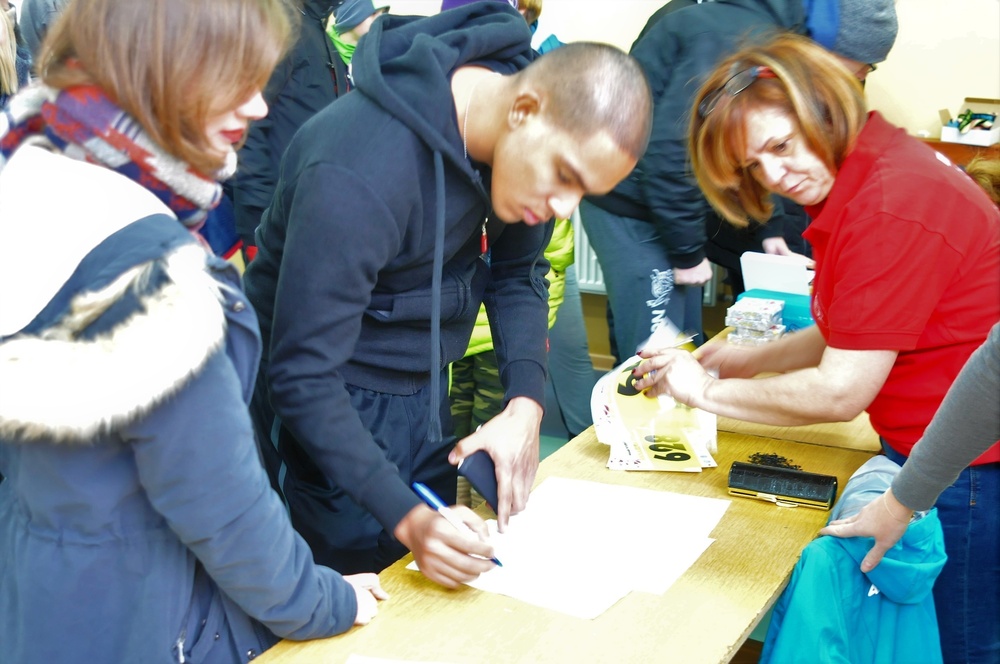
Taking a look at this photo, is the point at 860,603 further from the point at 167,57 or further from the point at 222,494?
the point at 167,57

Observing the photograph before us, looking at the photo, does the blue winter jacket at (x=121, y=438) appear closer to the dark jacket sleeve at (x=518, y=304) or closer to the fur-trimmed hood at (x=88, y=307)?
the fur-trimmed hood at (x=88, y=307)

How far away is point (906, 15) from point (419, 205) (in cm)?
321

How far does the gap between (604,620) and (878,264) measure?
2.24ft

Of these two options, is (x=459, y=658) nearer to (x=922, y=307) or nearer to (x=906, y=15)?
(x=922, y=307)

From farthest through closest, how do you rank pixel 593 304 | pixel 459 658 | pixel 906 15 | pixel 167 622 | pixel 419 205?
1. pixel 593 304
2. pixel 906 15
3. pixel 419 205
4. pixel 459 658
5. pixel 167 622

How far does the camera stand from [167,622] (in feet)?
3.43

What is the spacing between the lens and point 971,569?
60.5 inches

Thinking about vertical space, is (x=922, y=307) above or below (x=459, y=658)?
above

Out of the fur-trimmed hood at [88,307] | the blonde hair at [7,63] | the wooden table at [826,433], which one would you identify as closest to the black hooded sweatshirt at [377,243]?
the fur-trimmed hood at [88,307]

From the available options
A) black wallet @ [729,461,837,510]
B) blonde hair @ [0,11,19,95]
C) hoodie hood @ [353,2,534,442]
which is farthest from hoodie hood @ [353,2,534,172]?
blonde hair @ [0,11,19,95]

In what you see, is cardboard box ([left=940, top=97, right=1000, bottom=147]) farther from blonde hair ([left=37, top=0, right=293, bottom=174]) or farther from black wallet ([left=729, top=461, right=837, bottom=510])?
blonde hair ([left=37, top=0, right=293, bottom=174])

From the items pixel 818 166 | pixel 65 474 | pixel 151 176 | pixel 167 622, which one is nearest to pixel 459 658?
pixel 167 622

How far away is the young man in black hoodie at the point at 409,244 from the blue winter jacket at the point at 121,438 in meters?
0.24

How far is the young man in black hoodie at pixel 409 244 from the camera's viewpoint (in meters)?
1.27
